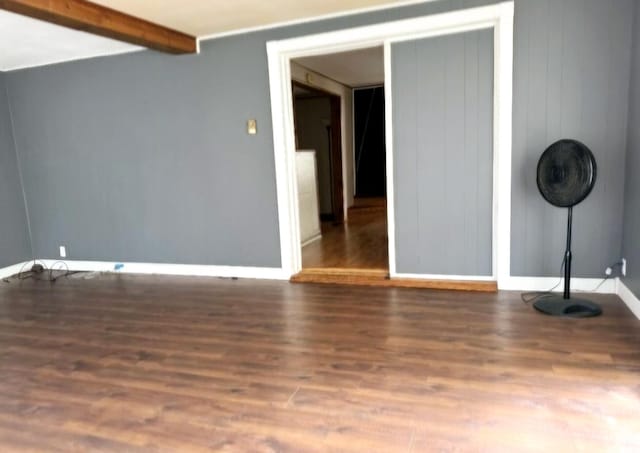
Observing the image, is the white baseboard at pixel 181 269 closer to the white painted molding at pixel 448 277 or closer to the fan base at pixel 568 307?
the white painted molding at pixel 448 277

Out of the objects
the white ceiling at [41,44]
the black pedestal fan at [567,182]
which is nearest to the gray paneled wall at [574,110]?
the black pedestal fan at [567,182]

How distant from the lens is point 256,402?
7.30 ft

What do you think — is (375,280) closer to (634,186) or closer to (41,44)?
(634,186)

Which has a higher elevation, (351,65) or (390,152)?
(351,65)

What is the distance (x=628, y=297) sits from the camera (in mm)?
3189

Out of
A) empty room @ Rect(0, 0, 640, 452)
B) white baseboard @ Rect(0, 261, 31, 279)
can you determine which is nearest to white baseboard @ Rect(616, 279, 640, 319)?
empty room @ Rect(0, 0, 640, 452)

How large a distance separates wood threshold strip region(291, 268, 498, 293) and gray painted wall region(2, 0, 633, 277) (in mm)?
327

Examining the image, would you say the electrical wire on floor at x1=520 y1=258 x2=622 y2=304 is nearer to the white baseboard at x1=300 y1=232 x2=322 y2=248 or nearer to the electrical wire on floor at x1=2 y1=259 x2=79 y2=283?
the white baseboard at x1=300 y1=232 x2=322 y2=248

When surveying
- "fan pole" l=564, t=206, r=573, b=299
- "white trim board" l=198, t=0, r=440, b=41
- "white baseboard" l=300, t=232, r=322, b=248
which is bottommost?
"white baseboard" l=300, t=232, r=322, b=248

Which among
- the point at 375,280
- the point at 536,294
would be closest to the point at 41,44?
the point at 375,280

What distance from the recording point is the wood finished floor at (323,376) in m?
1.94

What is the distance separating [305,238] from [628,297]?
3.65 m

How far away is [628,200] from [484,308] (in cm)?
126

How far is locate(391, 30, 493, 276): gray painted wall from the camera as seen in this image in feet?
11.9
